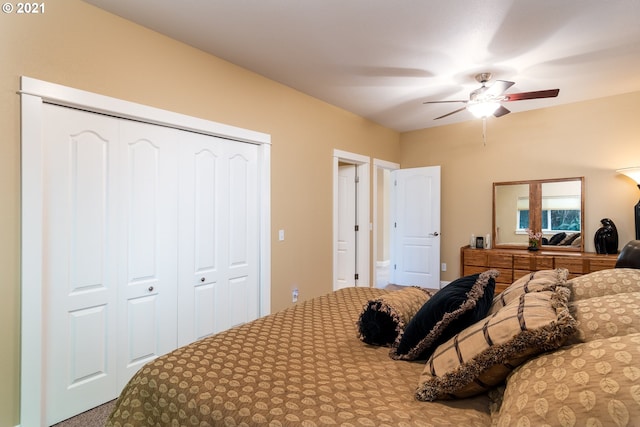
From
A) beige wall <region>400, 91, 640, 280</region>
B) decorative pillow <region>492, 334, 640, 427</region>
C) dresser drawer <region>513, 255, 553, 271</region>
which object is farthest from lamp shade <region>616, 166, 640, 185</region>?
decorative pillow <region>492, 334, 640, 427</region>

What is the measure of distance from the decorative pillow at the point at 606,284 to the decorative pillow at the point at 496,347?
42cm

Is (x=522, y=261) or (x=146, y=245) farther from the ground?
(x=146, y=245)

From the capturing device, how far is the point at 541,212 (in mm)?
4547

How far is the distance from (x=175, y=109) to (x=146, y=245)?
111 cm

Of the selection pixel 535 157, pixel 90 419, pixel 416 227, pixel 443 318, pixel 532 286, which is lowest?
pixel 90 419

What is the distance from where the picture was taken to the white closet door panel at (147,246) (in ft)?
7.88

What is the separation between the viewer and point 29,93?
6.33 feet

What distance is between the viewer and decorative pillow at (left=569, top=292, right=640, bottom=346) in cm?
98

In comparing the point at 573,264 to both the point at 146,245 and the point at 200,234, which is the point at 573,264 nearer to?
the point at 200,234

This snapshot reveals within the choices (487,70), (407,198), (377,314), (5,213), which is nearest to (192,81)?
(5,213)

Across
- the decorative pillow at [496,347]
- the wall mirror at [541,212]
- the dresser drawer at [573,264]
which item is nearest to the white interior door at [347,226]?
the wall mirror at [541,212]

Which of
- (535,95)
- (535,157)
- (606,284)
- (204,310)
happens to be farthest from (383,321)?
(535,157)

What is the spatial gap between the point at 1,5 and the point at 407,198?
16.3 feet

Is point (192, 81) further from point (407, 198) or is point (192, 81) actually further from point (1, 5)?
point (407, 198)
